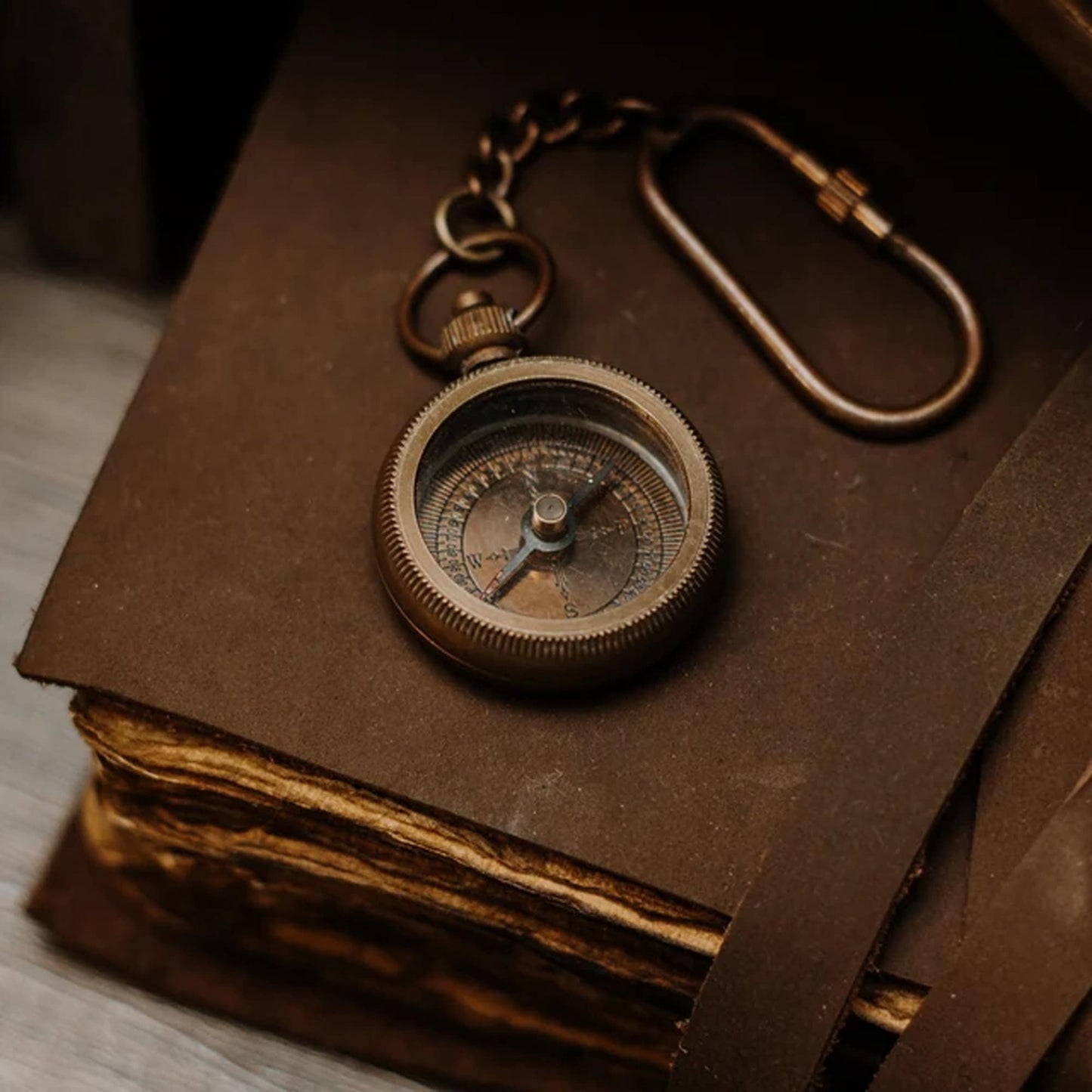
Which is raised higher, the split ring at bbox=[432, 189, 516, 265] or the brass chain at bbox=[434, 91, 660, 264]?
the brass chain at bbox=[434, 91, 660, 264]

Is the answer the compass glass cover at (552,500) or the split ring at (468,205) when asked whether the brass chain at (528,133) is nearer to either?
the split ring at (468,205)

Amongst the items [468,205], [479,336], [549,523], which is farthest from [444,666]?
[468,205]

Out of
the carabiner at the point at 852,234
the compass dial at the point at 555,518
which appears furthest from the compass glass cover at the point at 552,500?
the carabiner at the point at 852,234

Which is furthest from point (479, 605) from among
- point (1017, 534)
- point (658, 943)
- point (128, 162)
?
point (128, 162)

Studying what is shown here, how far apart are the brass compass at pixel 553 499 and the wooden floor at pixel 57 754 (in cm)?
38

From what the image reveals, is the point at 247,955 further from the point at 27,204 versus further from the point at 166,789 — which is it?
the point at 27,204

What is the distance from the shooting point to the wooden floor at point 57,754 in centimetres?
140

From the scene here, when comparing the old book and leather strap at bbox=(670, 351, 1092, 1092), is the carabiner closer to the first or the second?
the old book

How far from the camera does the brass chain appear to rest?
147cm

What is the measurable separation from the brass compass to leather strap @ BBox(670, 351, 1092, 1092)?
0.14m

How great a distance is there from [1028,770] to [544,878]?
12.7 inches

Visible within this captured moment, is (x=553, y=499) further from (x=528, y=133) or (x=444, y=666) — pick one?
(x=528, y=133)

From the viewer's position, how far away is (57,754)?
1539 mm

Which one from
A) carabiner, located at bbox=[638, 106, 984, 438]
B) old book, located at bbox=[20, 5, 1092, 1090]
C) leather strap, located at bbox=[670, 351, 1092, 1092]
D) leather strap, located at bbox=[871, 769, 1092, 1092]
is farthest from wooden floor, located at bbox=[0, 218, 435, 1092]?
carabiner, located at bbox=[638, 106, 984, 438]
